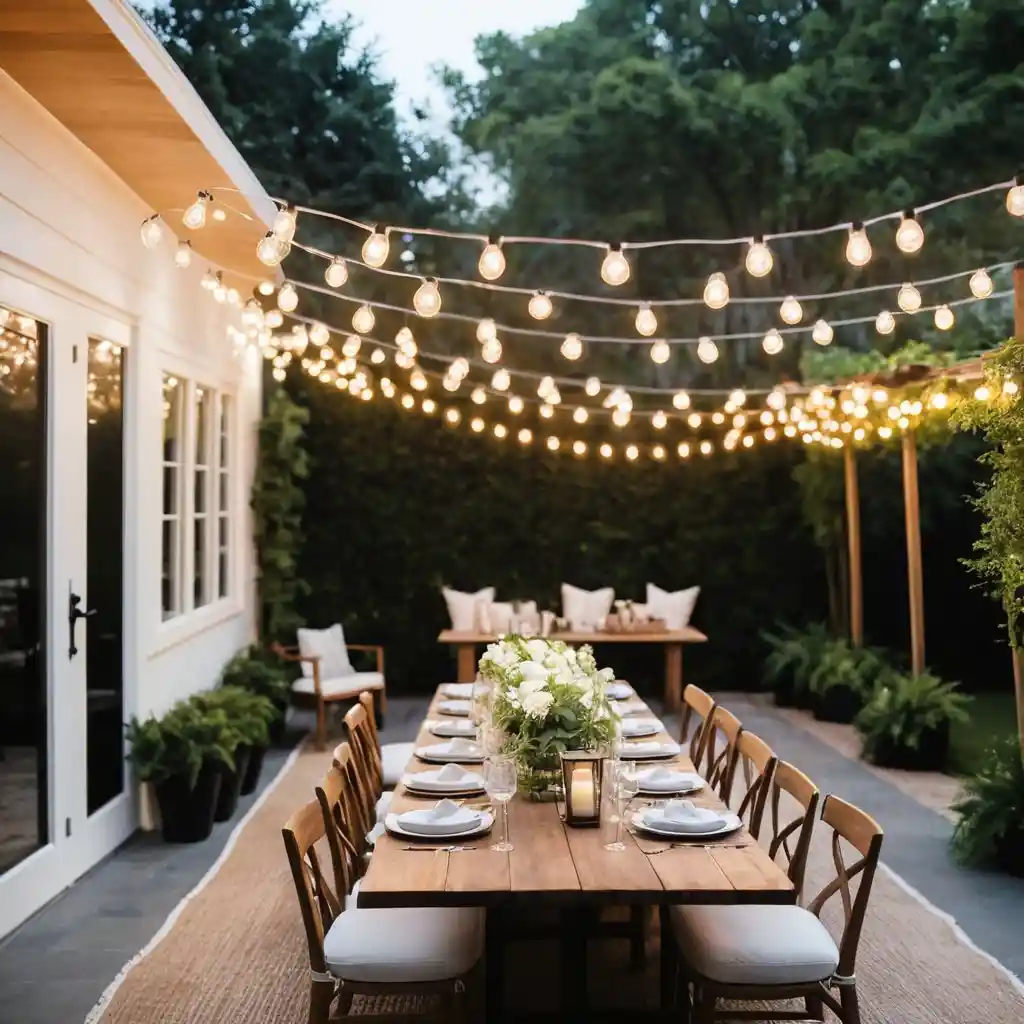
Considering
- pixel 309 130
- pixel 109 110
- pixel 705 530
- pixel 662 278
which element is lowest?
pixel 705 530

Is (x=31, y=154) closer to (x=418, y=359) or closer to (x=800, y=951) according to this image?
(x=800, y=951)

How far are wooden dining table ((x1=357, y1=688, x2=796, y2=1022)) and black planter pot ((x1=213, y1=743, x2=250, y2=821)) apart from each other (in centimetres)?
295

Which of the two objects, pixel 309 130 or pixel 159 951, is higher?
pixel 309 130

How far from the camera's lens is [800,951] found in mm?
3057

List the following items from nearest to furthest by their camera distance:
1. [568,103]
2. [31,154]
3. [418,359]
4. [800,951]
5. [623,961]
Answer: [800,951]
[623,961]
[31,154]
[418,359]
[568,103]

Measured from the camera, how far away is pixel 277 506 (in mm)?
9297

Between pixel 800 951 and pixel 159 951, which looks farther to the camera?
pixel 159 951

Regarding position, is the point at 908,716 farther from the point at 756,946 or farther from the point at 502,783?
the point at 502,783

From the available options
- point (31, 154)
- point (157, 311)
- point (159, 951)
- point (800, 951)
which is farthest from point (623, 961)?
point (157, 311)

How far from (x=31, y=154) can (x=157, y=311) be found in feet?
5.93

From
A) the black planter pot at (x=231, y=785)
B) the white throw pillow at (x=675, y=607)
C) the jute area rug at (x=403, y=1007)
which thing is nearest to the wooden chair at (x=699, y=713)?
the jute area rug at (x=403, y=1007)

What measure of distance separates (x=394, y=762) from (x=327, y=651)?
316 centimetres

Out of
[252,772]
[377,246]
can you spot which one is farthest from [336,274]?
[252,772]

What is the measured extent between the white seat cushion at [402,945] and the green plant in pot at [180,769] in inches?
104
